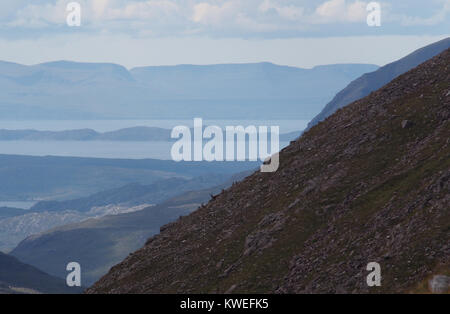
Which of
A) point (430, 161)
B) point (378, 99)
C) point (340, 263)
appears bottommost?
point (340, 263)

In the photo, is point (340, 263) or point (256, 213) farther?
point (256, 213)

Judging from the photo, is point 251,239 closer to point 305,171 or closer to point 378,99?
point 305,171

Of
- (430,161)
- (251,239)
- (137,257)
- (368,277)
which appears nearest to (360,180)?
(430,161)
